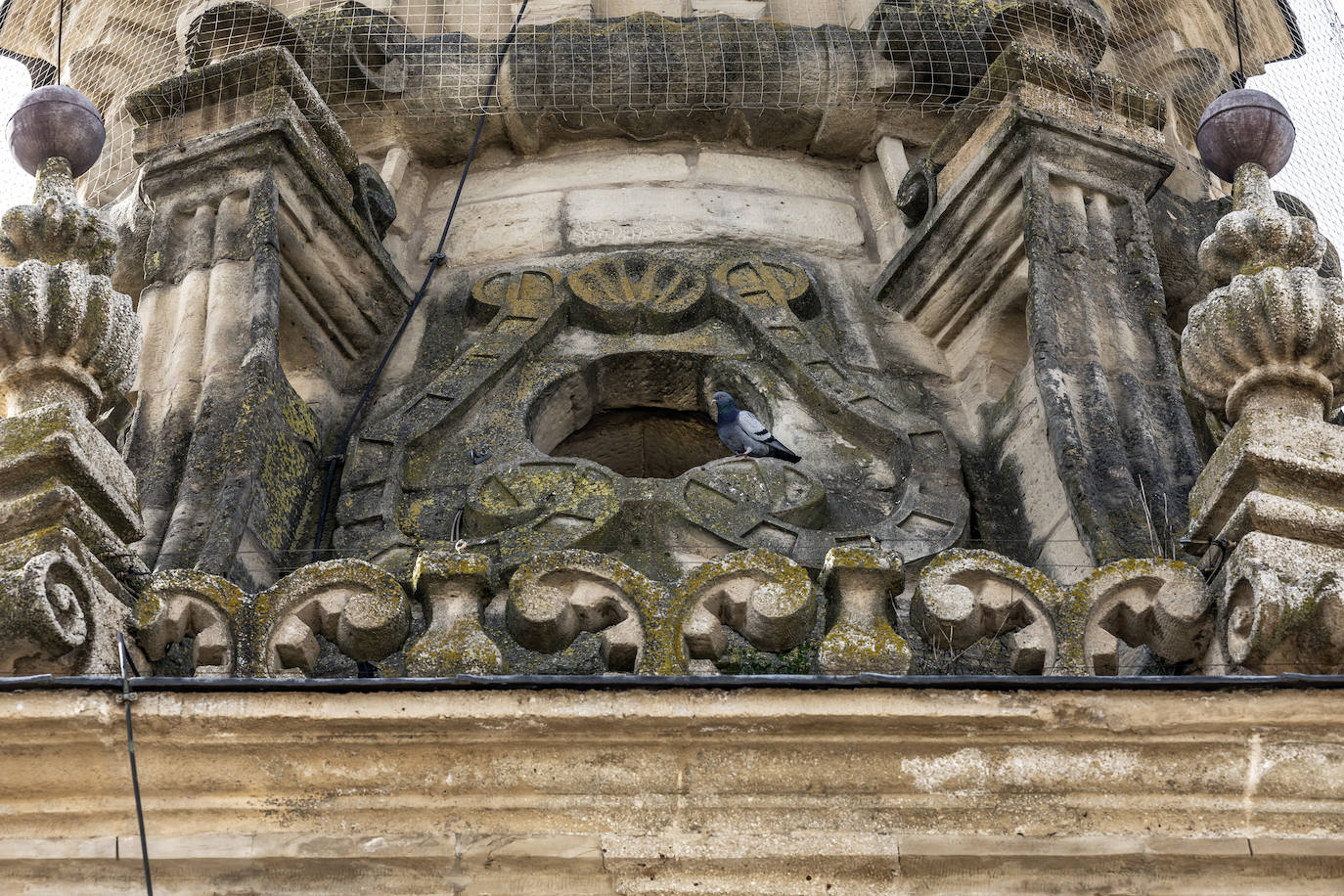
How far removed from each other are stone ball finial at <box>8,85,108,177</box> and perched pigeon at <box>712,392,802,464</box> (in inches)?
95.1

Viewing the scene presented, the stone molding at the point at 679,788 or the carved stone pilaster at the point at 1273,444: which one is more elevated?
the carved stone pilaster at the point at 1273,444

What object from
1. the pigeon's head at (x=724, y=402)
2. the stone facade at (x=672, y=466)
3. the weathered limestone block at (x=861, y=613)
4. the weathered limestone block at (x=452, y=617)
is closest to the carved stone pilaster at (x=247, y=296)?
the stone facade at (x=672, y=466)

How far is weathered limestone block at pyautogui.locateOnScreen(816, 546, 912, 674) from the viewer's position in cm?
648

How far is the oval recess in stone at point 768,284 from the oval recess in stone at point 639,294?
0.12 metres

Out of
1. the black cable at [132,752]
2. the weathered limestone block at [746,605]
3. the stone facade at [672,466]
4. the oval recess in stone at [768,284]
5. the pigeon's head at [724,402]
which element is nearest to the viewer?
the black cable at [132,752]

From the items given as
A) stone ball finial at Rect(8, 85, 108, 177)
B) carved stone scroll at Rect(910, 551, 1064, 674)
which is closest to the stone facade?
carved stone scroll at Rect(910, 551, 1064, 674)

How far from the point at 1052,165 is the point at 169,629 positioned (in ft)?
13.5

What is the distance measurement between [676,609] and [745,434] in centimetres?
208

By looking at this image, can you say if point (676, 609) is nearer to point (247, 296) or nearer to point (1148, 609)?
point (1148, 609)

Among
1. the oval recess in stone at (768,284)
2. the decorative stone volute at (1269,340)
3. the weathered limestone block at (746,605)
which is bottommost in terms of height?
the weathered limestone block at (746,605)

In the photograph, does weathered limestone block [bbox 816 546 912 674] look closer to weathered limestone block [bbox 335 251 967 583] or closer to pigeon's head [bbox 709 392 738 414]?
weathered limestone block [bbox 335 251 967 583]

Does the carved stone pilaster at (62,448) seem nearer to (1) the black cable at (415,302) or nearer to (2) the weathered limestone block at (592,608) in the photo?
(2) the weathered limestone block at (592,608)

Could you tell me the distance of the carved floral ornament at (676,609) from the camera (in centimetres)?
667

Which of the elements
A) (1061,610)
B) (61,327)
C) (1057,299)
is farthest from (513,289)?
(1061,610)
